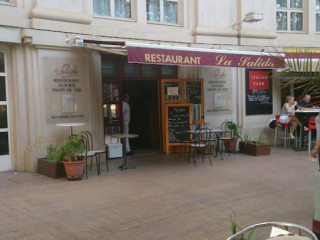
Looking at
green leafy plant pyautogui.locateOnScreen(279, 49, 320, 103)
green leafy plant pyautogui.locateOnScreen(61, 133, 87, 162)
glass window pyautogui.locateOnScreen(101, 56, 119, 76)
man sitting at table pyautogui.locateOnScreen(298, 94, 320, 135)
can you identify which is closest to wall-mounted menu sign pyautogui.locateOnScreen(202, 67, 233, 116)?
man sitting at table pyautogui.locateOnScreen(298, 94, 320, 135)

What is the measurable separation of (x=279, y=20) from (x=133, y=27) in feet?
17.9

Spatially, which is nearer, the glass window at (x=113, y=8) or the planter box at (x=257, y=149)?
the glass window at (x=113, y=8)

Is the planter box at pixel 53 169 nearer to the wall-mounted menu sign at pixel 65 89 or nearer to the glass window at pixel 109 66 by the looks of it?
the wall-mounted menu sign at pixel 65 89

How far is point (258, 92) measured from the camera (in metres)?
11.7

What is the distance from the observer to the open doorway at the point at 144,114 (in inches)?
474

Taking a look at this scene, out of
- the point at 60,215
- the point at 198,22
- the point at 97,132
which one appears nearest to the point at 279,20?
the point at 198,22

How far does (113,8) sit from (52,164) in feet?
13.8

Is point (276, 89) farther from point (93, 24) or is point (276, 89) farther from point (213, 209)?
point (213, 209)

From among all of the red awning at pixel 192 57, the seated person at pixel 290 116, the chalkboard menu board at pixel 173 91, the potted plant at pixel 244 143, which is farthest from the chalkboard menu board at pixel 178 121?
the seated person at pixel 290 116

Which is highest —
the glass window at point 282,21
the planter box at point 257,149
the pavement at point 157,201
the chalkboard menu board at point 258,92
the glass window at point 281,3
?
the glass window at point 281,3

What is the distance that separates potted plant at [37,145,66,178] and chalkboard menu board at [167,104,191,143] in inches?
131

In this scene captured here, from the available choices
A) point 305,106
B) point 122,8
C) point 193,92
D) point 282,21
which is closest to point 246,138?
point 193,92

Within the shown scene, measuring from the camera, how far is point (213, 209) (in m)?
5.42

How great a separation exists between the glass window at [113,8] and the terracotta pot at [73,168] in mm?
3907
